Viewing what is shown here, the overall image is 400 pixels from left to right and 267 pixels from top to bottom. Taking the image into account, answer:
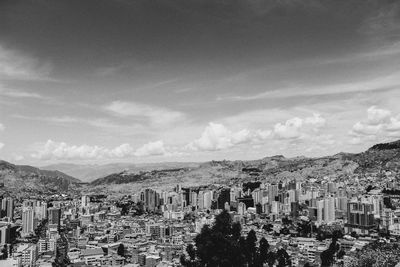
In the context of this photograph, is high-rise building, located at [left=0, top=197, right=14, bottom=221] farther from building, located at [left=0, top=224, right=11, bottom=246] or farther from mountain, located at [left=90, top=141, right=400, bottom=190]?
mountain, located at [left=90, top=141, right=400, bottom=190]

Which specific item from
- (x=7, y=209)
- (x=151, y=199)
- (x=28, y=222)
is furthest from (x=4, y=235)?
(x=151, y=199)

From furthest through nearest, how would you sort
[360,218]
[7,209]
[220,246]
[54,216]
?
[7,209], [54,216], [360,218], [220,246]

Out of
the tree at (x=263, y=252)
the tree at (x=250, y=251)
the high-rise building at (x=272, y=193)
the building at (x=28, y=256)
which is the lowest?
the building at (x=28, y=256)

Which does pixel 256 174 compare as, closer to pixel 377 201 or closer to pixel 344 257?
pixel 377 201

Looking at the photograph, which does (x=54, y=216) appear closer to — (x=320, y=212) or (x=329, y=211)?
(x=320, y=212)

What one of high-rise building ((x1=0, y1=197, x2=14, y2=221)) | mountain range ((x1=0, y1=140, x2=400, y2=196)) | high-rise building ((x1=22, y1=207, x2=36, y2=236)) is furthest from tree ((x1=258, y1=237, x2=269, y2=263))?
mountain range ((x1=0, y1=140, x2=400, y2=196))

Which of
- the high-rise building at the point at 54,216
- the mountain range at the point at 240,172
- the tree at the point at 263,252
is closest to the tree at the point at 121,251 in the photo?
the high-rise building at the point at 54,216

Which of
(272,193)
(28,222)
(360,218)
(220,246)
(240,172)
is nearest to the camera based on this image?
(220,246)

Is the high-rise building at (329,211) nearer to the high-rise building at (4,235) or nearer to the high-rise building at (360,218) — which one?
the high-rise building at (360,218)

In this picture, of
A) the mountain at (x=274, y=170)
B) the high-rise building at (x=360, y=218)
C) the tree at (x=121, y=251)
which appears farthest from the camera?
the mountain at (x=274, y=170)
